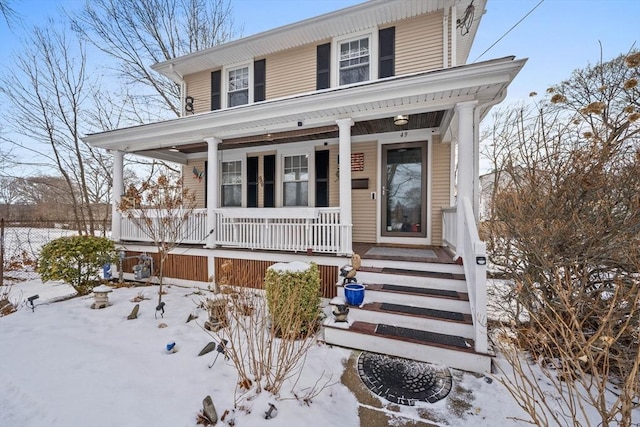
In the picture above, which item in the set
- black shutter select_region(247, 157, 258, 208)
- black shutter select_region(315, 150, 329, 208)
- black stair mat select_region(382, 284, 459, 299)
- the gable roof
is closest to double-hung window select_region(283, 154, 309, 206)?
black shutter select_region(315, 150, 329, 208)

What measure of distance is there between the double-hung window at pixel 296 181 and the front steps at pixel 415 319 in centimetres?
340

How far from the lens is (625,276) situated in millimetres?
2795

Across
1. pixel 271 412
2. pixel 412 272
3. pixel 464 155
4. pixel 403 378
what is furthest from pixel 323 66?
pixel 271 412

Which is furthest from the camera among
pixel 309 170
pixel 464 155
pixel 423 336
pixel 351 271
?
pixel 309 170

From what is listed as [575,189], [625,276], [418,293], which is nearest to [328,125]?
[418,293]

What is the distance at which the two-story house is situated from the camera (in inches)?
144

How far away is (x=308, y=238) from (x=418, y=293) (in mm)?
2175

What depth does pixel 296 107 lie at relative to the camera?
4863 millimetres

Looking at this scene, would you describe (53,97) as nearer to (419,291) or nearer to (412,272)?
Result: (412,272)

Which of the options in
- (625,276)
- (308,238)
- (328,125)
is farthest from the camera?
(328,125)

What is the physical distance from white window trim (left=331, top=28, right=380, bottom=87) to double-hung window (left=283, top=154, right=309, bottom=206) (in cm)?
211

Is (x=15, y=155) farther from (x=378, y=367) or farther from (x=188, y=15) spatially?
(x=378, y=367)

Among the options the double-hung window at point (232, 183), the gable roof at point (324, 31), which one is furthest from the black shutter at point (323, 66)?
the double-hung window at point (232, 183)

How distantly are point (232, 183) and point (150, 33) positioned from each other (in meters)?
Result: 10.0
